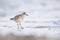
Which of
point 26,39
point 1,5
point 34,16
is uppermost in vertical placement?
point 1,5

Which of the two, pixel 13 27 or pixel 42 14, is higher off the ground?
pixel 42 14

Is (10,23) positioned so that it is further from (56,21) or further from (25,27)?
(56,21)

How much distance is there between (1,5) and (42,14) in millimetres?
481

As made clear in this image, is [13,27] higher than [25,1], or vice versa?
[25,1]

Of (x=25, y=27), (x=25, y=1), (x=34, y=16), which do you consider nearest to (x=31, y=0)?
(x=25, y=1)

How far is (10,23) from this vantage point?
151 cm

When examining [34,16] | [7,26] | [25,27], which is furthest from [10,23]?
[34,16]

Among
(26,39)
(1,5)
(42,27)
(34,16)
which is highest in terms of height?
(1,5)

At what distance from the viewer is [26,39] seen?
1467 millimetres

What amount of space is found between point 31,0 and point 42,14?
204 mm

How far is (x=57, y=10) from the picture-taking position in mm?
1511

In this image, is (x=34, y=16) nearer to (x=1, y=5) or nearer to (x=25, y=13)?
(x=25, y=13)

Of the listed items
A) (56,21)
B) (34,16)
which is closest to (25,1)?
(34,16)

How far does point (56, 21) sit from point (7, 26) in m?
0.55
